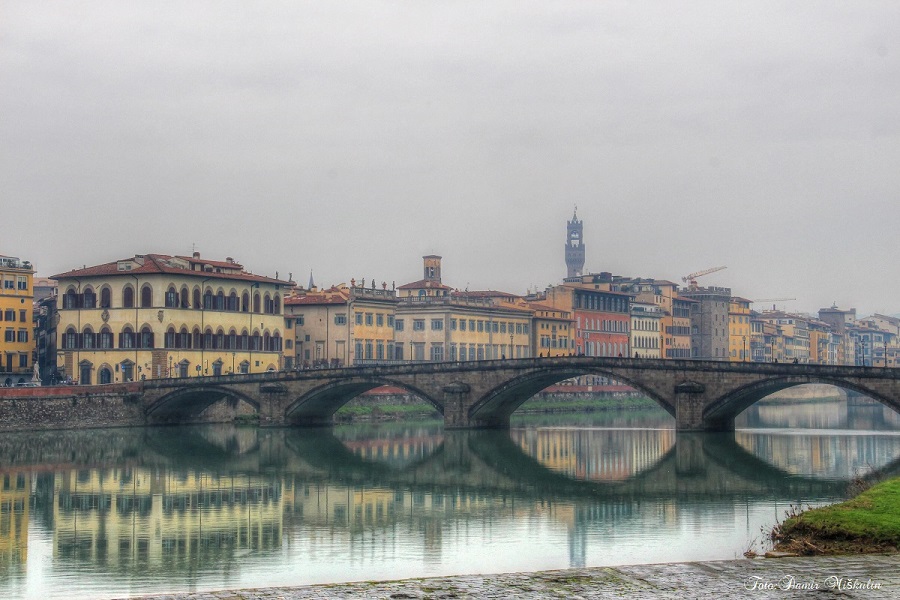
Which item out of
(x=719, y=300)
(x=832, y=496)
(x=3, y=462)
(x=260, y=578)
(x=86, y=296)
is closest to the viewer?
(x=260, y=578)

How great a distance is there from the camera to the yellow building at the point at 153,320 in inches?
3634

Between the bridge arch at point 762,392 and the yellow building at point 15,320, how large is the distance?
174 ft

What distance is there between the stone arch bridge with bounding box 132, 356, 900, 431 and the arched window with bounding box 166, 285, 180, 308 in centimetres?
733

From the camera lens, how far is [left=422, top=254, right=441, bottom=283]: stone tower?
13794 centimetres

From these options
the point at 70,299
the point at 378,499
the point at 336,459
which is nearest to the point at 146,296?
the point at 70,299

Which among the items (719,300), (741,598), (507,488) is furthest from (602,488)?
(719,300)

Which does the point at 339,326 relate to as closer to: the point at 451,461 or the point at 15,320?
the point at 15,320

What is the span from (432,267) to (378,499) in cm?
9152

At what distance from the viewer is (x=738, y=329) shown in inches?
Answer: 7146

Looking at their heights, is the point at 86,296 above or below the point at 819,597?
above

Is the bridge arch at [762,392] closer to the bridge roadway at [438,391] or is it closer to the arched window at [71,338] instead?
the bridge roadway at [438,391]

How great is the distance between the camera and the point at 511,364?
268 ft

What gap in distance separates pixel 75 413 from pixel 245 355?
60.9 ft

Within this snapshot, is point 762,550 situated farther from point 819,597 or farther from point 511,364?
point 511,364
